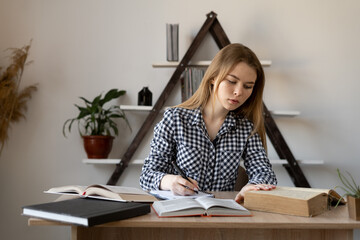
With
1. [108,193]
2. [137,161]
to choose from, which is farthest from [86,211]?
[137,161]

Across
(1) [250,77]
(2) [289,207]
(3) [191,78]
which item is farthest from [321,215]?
(3) [191,78]

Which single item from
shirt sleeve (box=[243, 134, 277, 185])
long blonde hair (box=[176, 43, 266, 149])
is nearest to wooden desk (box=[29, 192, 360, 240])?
shirt sleeve (box=[243, 134, 277, 185])

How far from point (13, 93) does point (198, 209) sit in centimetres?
223

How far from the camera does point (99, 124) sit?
2.81 meters

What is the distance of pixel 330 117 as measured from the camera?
9.91ft

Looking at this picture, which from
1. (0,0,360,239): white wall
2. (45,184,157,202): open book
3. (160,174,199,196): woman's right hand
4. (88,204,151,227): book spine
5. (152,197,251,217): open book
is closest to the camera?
(88,204,151,227): book spine

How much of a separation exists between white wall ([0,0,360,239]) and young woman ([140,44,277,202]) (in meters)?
1.17

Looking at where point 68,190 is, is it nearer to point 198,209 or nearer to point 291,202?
point 198,209

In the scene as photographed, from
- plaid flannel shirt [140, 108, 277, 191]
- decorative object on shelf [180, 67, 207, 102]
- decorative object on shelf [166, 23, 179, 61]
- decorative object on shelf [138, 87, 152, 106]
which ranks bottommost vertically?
plaid flannel shirt [140, 108, 277, 191]

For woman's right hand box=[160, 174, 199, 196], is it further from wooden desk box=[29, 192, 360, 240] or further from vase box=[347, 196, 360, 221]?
vase box=[347, 196, 360, 221]

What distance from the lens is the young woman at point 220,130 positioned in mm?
1688

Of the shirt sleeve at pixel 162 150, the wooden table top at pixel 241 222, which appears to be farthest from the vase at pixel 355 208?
the shirt sleeve at pixel 162 150

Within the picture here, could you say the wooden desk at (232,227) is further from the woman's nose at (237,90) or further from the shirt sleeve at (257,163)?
the woman's nose at (237,90)

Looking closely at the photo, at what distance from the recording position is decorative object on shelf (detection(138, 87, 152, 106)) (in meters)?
2.85
